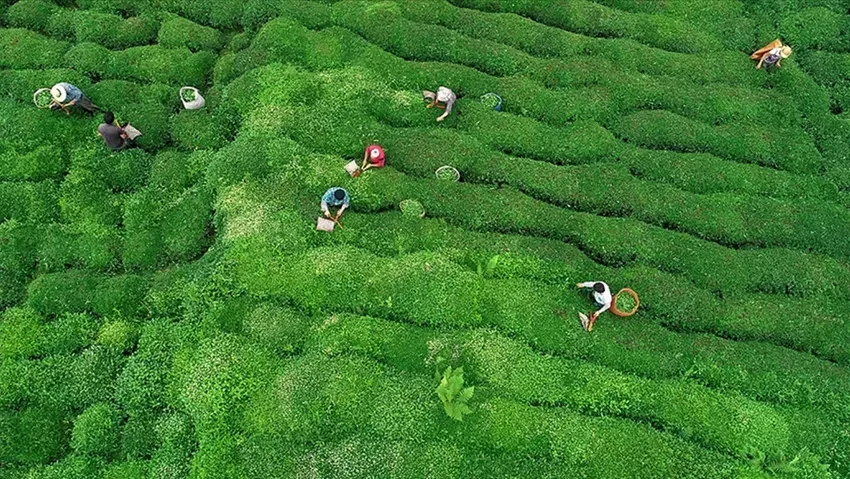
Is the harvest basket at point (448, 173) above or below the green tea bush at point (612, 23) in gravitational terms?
below

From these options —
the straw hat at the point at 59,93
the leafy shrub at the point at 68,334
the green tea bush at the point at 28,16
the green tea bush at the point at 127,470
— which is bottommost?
the green tea bush at the point at 127,470

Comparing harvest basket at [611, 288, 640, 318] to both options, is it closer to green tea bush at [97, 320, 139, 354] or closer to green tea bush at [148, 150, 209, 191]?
green tea bush at [148, 150, 209, 191]

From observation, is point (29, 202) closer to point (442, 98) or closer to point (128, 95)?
point (128, 95)

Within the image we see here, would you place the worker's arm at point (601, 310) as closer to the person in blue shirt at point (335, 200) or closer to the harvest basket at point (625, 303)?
the harvest basket at point (625, 303)

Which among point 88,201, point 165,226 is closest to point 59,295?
point 88,201

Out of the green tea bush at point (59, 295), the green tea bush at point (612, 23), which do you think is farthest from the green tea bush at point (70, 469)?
the green tea bush at point (612, 23)

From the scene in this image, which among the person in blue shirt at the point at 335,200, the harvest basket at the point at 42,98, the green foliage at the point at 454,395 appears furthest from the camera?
the harvest basket at the point at 42,98
